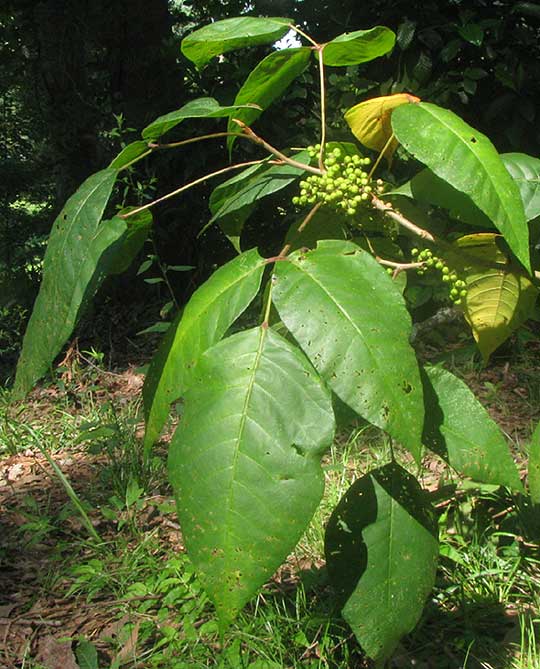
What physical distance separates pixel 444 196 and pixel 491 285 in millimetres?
133

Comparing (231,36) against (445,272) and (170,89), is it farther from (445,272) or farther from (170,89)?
(170,89)

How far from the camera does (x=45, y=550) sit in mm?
2320

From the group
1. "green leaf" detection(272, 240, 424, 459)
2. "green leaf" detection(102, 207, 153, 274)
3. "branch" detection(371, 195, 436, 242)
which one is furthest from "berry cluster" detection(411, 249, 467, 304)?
"green leaf" detection(102, 207, 153, 274)

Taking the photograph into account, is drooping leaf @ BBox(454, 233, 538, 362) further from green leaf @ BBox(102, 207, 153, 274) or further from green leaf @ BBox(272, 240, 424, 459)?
green leaf @ BBox(102, 207, 153, 274)

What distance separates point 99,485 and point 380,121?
2165mm

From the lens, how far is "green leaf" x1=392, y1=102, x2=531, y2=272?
2.13 feet

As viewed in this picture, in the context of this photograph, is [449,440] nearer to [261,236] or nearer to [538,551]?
[538,551]

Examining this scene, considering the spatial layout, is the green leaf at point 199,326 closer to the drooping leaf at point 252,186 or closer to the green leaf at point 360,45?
the drooping leaf at point 252,186

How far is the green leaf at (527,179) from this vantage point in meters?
0.83

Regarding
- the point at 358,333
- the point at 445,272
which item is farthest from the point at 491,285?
the point at 358,333

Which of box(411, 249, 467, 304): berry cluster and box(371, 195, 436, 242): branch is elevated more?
box(371, 195, 436, 242): branch

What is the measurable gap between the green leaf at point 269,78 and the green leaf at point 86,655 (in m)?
1.40

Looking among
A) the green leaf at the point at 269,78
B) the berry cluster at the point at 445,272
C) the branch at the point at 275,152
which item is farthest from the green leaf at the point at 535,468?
the green leaf at the point at 269,78

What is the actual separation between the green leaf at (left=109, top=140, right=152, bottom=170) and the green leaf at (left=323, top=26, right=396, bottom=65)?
24 centimetres
